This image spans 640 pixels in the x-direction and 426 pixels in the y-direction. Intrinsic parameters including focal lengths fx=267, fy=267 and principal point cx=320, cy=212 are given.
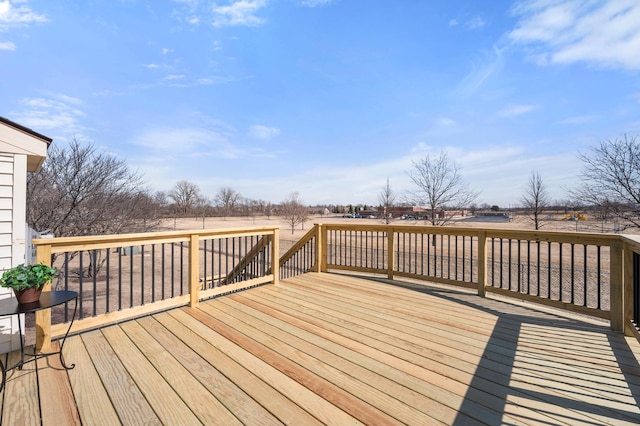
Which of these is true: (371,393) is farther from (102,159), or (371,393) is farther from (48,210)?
(102,159)

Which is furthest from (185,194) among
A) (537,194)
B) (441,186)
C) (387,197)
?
(537,194)

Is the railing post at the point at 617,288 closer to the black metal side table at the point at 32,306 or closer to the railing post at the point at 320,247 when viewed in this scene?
the railing post at the point at 320,247

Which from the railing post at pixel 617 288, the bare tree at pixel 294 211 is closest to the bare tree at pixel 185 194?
the bare tree at pixel 294 211

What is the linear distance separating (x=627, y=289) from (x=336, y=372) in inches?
128

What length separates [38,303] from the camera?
6.50ft

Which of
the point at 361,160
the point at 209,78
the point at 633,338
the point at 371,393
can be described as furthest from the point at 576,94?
the point at 361,160

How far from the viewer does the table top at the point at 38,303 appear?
182 centimetres

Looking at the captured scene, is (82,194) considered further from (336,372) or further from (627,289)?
(627,289)

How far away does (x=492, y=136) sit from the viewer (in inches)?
490

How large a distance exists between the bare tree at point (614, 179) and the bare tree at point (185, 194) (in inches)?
1812

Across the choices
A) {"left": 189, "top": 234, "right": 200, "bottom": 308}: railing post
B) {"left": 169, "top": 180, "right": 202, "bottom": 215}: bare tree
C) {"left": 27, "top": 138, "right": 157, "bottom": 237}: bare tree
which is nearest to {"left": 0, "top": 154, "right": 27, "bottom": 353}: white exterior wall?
{"left": 189, "top": 234, "right": 200, "bottom": 308}: railing post

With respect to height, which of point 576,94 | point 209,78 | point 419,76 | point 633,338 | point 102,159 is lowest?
point 633,338

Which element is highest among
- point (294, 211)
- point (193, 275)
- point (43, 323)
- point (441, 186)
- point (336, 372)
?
point (441, 186)

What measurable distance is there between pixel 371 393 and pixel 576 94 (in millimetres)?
10403
